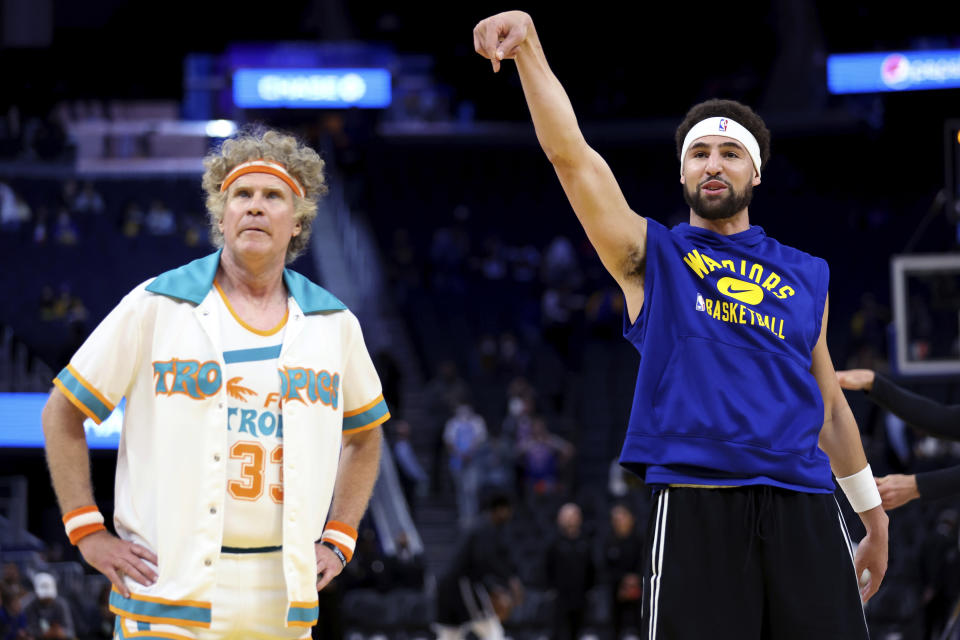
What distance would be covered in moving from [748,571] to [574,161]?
1.24 metres

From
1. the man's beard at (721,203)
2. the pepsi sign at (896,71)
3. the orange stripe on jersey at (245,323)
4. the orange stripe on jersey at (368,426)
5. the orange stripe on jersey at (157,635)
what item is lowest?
the orange stripe on jersey at (157,635)

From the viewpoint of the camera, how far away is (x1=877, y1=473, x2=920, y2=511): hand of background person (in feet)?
16.4

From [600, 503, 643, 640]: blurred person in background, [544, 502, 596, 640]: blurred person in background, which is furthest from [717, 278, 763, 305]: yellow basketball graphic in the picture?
[544, 502, 596, 640]: blurred person in background

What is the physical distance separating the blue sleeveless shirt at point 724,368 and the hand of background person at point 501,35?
712 millimetres

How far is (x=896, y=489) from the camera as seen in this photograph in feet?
16.5

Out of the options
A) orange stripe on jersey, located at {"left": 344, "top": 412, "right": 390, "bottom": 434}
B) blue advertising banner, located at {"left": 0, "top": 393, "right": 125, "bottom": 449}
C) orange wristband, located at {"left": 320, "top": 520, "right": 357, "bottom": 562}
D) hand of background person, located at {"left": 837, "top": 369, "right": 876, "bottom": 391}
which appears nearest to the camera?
orange wristband, located at {"left": 320, "top": 520, "right": 357, "bottom": 562}

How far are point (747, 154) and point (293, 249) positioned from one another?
1411mm

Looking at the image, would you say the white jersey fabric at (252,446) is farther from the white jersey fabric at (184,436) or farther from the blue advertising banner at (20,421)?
the blue advertising banner at (20,421)

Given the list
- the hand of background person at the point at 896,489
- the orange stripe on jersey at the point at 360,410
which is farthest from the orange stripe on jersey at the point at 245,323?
the hand of background person at the point at 896,489

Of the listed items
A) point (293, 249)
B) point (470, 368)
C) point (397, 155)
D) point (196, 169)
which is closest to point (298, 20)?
point (397, 155)

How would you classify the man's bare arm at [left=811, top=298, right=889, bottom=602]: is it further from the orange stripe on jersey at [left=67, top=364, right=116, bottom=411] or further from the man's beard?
the orange stripe on jersey at [left=67, top=364, right=116, bottom=411]

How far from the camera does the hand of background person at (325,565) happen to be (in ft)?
12.2

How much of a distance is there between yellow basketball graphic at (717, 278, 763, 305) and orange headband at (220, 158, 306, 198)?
1281 mm

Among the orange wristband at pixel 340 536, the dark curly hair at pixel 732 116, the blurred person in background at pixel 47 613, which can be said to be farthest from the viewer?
the blurred person in background at pixel 47 613
